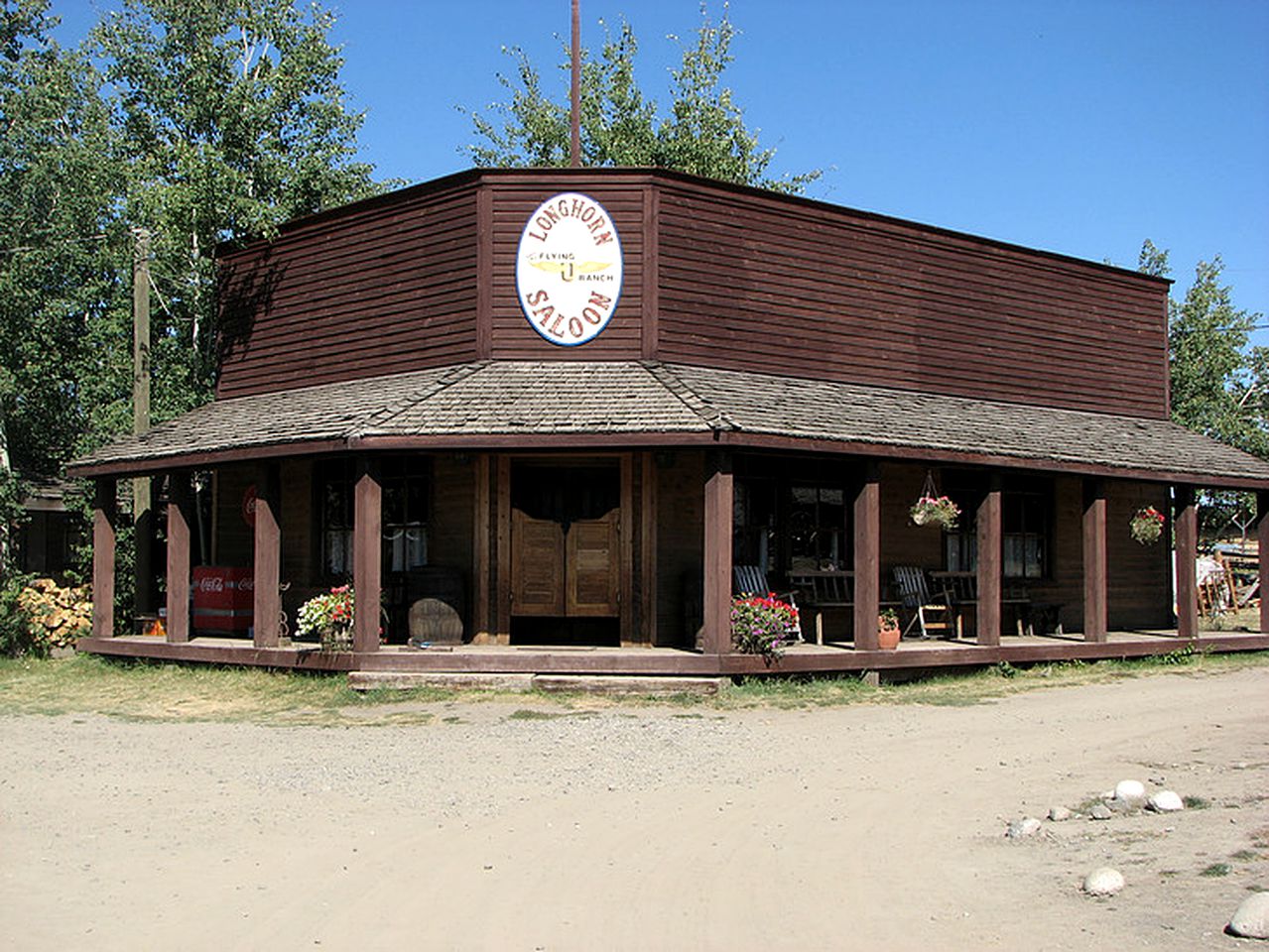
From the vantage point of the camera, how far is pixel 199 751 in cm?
1080

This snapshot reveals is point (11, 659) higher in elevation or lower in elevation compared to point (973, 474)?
lower

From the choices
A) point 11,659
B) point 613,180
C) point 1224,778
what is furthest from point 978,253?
point 11,659

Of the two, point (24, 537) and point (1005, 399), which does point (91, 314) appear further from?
point (1005, 399)

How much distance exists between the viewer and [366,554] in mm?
14211

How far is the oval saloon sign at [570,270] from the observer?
15.6m

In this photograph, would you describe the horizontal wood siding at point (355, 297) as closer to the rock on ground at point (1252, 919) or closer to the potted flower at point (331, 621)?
the potted flower at point (331, 621)

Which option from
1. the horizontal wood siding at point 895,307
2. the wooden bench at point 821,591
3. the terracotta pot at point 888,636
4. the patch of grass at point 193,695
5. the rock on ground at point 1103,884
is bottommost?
the patch of grass at point 193,695

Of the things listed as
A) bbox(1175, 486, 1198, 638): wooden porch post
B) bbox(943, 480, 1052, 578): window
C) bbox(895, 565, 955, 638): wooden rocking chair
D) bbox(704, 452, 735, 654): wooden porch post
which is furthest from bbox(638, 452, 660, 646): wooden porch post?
bbox(1175, 486, 1198, 638): wooden porch post

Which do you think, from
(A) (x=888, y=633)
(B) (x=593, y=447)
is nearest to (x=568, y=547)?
(B) (x=593, y=447)

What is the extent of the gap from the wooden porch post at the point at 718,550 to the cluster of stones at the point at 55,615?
1033 centimetres

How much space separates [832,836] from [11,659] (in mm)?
14755

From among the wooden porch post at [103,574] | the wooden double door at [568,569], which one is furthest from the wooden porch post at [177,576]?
the wooden double door at [568,569]

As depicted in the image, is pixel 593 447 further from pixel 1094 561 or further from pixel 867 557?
pixel 1094 561

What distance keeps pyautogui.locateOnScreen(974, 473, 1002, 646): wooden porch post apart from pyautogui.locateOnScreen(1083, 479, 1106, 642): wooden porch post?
1.87 metres
